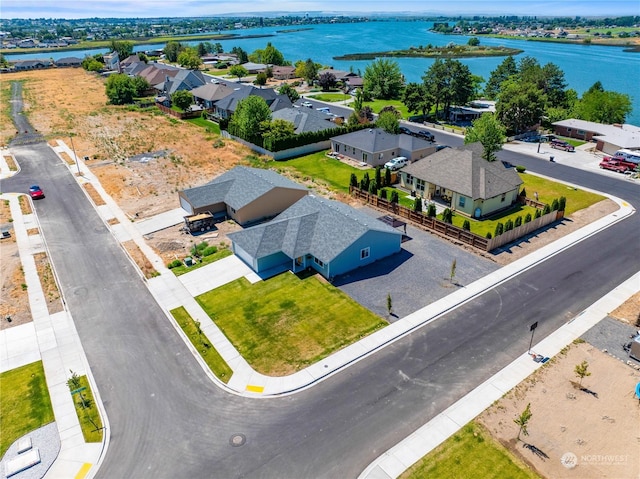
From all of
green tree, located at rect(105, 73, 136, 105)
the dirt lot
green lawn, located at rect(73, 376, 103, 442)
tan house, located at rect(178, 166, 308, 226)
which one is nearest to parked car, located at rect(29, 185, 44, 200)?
tan house, located at rect(178, 166, 308, 226)

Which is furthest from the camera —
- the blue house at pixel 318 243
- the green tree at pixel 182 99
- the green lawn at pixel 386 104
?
the green lawn at pixel 386 104

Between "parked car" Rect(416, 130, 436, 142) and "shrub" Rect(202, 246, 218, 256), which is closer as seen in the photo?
"shrub" Rect(202, 246, 218, 256)

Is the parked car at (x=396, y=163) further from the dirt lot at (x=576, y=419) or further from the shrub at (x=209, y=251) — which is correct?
the dirt lot at (x=576, y=419)

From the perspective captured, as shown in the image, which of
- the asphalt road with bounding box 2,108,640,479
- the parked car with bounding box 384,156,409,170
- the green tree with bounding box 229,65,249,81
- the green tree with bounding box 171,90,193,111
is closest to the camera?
the asphalt road with bounding box 2,108,640,479

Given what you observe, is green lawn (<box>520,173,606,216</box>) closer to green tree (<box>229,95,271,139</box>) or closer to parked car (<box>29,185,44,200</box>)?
green tree (<box>229,95,271,139</box>)

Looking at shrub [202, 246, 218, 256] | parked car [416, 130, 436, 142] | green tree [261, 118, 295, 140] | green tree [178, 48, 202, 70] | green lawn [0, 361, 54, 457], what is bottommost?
green lawn [0, 361, 54, 457]

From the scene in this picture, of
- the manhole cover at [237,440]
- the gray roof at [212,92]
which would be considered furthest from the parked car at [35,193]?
the gray roof at [212,92]
